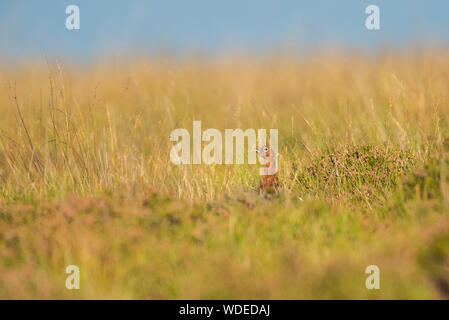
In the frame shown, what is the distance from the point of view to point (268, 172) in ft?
18.1

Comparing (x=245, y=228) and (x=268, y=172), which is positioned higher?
(x=268, y=172)

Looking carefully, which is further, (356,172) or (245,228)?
(356,172)

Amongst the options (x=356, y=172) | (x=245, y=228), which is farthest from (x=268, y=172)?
(x=245, y=228)

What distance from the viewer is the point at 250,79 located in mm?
11984

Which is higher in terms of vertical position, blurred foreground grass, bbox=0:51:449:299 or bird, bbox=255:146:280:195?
bird, bbox=255:146:280:195

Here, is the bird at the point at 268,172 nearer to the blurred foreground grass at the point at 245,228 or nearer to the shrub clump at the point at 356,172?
the blurred foreground grass at the point at 245,228

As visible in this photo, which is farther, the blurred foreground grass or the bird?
the bird

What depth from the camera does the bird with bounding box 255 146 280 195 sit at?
5.46 metres

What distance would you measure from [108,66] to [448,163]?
9.23 m

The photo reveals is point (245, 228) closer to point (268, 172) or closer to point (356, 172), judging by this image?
point (268, 172)

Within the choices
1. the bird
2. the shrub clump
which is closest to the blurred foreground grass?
the shrub clump

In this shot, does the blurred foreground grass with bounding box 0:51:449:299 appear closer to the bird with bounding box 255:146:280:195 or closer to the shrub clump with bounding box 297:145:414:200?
the shrub clump with bounding box 297:145:414:200
